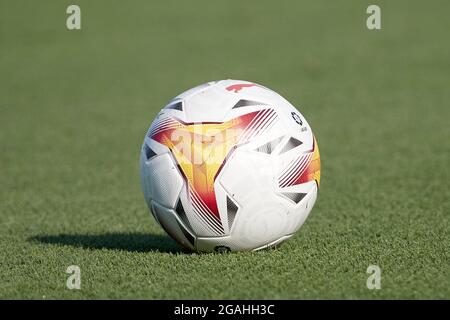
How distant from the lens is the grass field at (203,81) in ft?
19.3

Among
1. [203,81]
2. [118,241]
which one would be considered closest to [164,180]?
[118,241]

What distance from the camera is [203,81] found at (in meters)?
16.8

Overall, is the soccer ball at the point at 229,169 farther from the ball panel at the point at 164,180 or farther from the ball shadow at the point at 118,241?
the ball shadow at the point at 118,241

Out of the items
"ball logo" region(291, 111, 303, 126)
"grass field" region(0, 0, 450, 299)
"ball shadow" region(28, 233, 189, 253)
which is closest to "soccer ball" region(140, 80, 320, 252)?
"ball logo" region(291, 111, 303, 126)

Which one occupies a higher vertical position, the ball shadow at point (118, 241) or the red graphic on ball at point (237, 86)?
the red graphic on ball at point (237, 86)

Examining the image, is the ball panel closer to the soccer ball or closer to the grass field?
the soccer ball

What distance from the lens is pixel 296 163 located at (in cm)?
616

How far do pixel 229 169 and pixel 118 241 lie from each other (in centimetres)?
173

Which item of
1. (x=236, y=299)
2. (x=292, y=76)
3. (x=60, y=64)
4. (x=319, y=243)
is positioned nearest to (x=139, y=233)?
(x=319, y=243)

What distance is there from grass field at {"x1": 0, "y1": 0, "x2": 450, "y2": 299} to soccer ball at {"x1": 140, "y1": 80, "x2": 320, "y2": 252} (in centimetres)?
25

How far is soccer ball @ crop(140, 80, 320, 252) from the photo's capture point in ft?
19.6

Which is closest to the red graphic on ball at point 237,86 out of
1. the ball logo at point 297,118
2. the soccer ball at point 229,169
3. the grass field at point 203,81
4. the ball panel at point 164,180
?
the soccer ball at point 229,169

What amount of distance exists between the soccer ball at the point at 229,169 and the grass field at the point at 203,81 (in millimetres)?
249

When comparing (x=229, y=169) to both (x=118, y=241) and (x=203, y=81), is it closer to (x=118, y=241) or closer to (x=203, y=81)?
(x=118, y=241)
